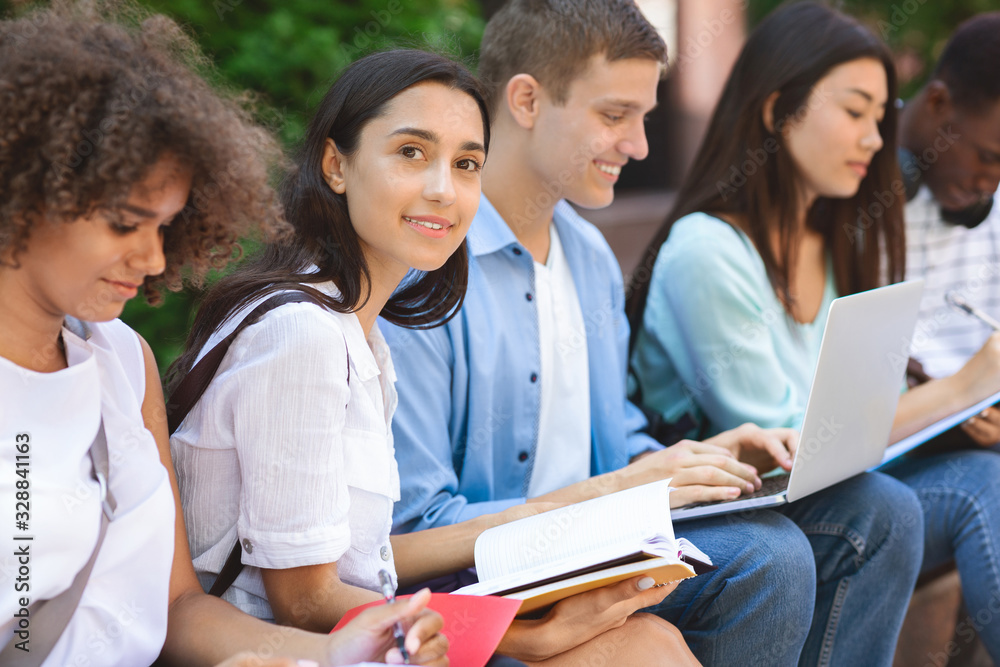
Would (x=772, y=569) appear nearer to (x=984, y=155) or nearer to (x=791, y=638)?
(x=791, y=638)

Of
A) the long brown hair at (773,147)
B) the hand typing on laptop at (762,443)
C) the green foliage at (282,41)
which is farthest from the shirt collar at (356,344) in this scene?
the green foliage at (282,41)

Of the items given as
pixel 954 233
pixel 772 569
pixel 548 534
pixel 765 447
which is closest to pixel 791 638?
pixel 772 569

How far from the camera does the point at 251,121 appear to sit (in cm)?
133

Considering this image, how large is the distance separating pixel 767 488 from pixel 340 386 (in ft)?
2.96

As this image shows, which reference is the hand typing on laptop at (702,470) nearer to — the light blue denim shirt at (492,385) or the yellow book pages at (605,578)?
the light blue denim shirt at (492,385)

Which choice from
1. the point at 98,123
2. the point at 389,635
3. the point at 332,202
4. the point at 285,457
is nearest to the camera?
the point at 98,123

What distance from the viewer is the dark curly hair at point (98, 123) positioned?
3.37 feet

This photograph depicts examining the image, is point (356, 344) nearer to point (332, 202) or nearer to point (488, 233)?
point (332, 202)

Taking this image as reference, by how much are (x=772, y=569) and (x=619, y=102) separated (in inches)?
41.5

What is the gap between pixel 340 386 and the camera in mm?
1325

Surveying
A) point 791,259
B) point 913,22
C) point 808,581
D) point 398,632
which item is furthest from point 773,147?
point 913,22

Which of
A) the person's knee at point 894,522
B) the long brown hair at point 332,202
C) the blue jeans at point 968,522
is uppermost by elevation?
the long brown hair at point 332,202

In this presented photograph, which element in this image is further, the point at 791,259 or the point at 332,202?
the point at 791,259

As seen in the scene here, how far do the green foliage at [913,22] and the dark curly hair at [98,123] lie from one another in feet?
16.7
